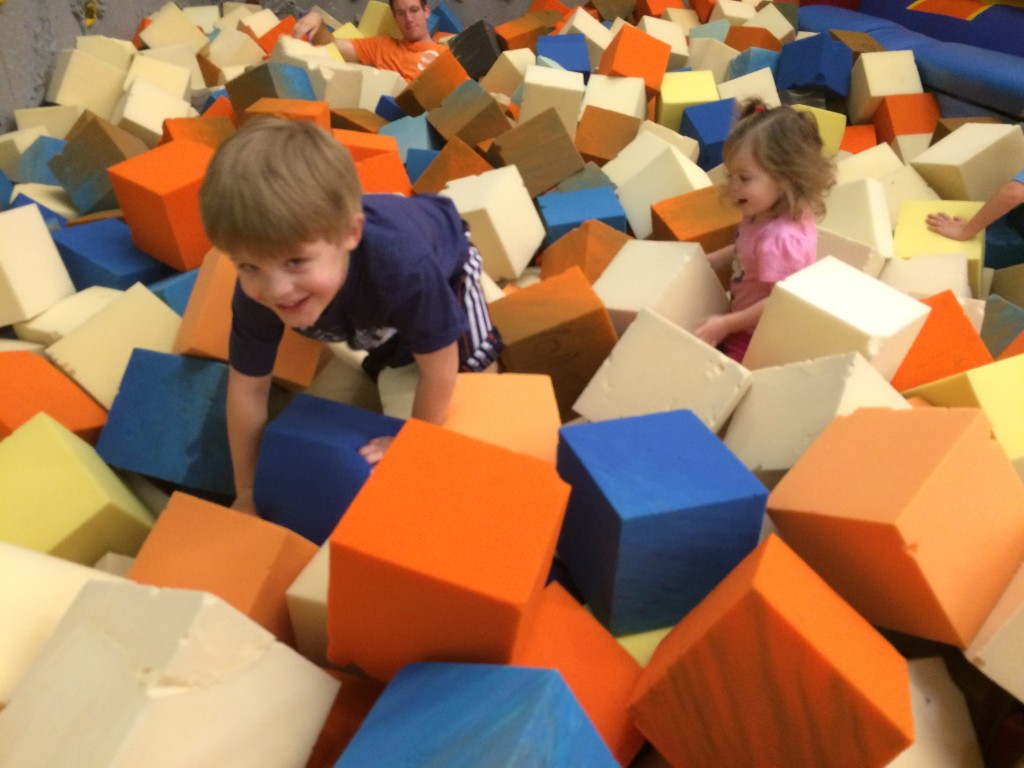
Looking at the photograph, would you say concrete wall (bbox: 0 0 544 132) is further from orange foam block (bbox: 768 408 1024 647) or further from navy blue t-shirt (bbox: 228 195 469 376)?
orange foam block (bbox: 768 408 1024 647)

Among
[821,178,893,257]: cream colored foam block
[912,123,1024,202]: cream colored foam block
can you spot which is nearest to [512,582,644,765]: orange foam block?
[821,178,893,257]: cream colored foam block

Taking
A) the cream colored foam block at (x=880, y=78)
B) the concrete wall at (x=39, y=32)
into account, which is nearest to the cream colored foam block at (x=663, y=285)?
the cream colored foam block at (x=880, y=78)

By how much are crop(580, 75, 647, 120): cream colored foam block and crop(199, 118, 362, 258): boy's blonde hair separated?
178 cm

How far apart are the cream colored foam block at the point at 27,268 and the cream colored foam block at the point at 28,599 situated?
2.62 ft

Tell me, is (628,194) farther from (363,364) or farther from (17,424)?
(17,424)

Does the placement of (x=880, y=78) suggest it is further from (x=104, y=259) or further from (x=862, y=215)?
(x=104, y=259)

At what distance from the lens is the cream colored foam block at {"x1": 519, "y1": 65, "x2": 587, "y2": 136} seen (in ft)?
7.75

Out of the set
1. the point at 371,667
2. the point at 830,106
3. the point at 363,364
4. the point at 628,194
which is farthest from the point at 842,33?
the point at 371,667

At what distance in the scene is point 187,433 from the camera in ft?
3.93

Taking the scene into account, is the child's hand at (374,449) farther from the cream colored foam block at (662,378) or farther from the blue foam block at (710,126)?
the blue foam block at (710,126)

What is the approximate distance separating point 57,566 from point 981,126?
2412mm

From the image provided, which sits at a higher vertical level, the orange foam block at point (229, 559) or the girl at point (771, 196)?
the girl at point (771, 196)

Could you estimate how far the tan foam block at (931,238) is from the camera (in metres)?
1.80

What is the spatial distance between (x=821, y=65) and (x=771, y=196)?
1496 millimetres
